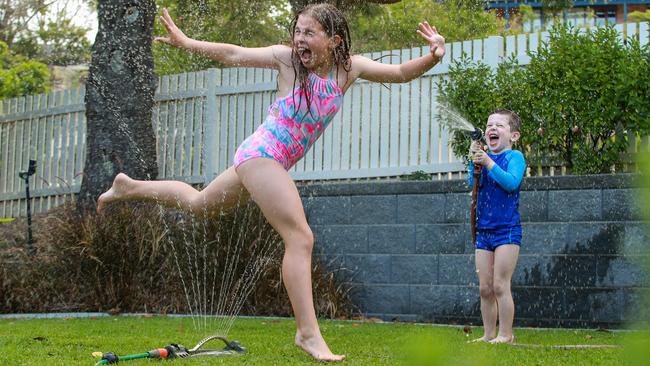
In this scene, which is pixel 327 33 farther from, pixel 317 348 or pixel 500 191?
pixel 500 191

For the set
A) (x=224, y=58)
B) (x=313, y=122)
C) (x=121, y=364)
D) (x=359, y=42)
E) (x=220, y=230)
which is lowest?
(x=121, y=364)

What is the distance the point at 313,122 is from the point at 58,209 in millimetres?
6397

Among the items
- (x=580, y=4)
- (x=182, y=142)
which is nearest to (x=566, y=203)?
(x=182, y=142)

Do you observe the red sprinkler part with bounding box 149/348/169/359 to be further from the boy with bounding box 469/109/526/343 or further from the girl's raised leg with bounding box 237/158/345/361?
the boy with bounding box 469/109/526/343

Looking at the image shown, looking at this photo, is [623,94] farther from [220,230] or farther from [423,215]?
[220,230]

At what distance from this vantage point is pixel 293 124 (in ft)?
14.2

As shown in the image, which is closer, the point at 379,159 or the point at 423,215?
the point at 423,215

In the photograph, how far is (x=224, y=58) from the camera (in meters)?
4.29

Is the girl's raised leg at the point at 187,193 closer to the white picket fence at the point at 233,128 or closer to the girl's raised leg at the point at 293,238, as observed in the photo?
the girl's raised leg at the point at 293,238

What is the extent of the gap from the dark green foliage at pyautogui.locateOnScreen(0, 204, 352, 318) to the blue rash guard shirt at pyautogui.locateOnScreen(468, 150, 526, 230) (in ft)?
8.28

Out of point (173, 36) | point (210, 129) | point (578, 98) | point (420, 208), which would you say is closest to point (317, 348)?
point (173, 36)

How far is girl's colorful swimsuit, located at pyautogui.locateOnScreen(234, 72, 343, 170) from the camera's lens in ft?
14.0

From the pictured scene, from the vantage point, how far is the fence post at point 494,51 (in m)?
8.34

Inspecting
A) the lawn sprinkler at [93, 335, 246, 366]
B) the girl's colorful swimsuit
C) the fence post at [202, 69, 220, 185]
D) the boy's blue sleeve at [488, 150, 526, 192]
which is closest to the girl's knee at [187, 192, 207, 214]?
the girl's colorful swimsuit
